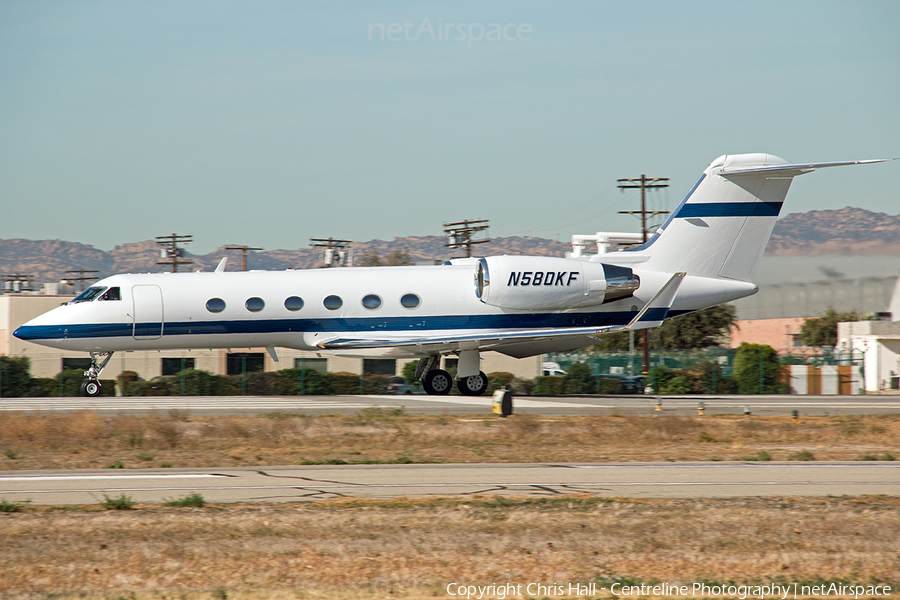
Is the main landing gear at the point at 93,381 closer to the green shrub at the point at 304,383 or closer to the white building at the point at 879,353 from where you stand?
the green shrub at the point at 304,383

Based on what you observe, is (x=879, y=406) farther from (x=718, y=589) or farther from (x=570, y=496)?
(x=718, y=589)

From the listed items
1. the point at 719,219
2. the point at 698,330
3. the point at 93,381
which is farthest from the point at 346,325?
the point at 698,330

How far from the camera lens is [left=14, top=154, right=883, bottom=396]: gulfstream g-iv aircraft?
25.5 m

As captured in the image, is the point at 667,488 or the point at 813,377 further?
the point at 813,377

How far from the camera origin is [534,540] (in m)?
8.98

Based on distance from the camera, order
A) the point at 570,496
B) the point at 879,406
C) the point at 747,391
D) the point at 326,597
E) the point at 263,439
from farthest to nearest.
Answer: the point at 747,391, the point at 879,406, the point at 263,439, the point at 570,496, the point at 326,597

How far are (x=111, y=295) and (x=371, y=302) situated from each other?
7.68 meters

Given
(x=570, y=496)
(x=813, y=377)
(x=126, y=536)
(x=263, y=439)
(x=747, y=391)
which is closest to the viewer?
(x=126, y=536)

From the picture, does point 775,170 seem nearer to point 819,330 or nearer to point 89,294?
point 89,294

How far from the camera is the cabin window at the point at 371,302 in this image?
2627cm

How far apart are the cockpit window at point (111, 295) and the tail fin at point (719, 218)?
16538 millimetres

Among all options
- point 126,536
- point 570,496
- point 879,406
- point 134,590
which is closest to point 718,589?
point 570,496

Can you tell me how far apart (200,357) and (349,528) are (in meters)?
37.4

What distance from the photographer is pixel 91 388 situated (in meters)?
26.5
